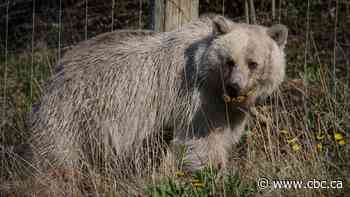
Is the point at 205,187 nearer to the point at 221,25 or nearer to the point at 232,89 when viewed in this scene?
the point at 232,89

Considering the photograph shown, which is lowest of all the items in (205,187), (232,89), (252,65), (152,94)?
(205,187)

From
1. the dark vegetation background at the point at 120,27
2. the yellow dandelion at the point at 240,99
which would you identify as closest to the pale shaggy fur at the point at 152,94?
the yellow dandelion at the point at 240,99

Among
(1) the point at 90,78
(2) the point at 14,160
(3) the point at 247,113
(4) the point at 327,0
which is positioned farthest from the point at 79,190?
(4) the point at 327,0

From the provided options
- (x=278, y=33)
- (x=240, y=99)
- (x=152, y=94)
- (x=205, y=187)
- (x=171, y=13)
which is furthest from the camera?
(x=171, y=13)

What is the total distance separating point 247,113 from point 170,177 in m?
1.29

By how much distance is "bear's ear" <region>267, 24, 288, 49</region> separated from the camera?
5.88 metres

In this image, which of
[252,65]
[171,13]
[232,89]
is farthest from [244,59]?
[171,13]

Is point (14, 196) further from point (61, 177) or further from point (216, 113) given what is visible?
point (216, 113)

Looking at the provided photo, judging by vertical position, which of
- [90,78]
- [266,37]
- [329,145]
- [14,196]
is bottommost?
[14,196]

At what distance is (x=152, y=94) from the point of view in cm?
613

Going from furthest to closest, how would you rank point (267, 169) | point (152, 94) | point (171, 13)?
point (171, 13) → point (152, 94) → point (267, 169)

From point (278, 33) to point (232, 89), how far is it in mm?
659

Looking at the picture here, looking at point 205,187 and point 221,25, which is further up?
point 221,25

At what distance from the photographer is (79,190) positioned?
17.5 ft
